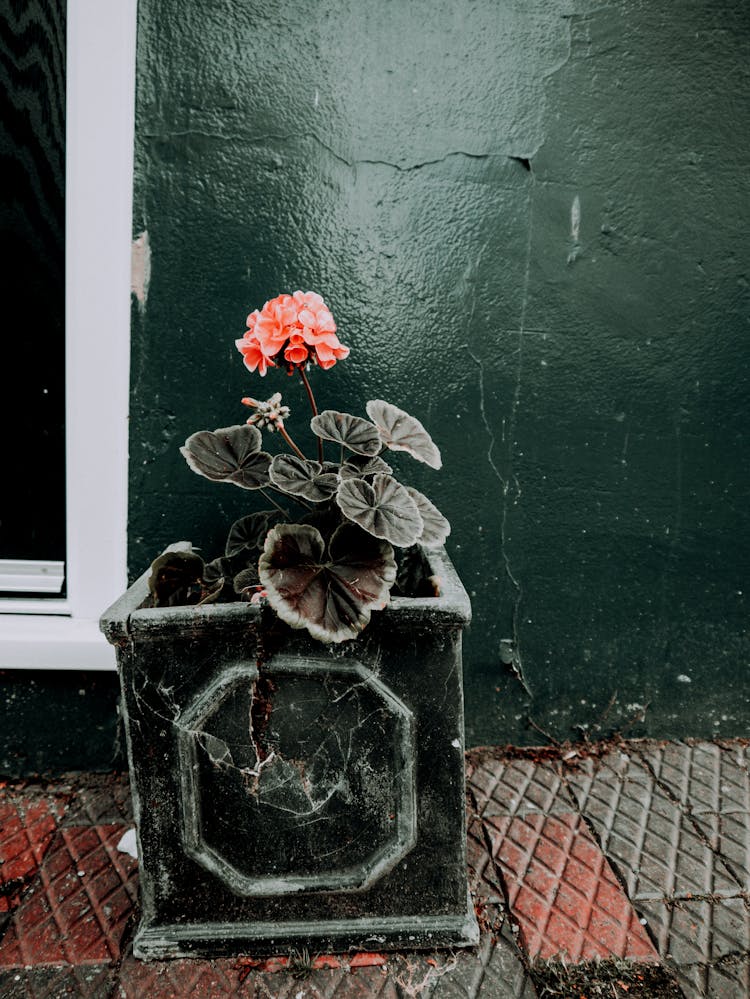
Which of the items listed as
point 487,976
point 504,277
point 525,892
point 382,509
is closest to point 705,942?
point 525,892

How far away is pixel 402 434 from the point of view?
148 centimetres

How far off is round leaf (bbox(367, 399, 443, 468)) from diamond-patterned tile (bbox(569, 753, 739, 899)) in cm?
124

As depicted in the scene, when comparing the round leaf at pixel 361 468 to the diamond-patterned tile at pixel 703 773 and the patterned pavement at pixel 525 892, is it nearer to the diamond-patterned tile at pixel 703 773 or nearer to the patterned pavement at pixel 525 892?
the patterned pavement at pixel 525 892

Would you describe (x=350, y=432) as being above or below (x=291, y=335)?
below

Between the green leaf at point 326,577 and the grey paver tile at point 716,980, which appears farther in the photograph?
the grey paver tile at point 716,980

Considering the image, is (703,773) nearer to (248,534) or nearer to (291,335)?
(248,534)

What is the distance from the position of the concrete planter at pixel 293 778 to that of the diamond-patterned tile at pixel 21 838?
1.51 ft

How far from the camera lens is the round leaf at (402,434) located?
4.69ft

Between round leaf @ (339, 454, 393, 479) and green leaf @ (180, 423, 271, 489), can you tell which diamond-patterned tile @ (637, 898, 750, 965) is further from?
green leaf @ (180, 423, 271, 489)

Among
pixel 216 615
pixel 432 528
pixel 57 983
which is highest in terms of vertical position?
pixel 432 528

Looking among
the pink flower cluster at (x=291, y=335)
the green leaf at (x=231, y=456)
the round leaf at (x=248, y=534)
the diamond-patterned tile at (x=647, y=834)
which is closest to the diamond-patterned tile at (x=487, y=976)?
the diamond-patterned tile at (x=647, y=834)

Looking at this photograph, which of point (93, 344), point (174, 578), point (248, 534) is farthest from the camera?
point (93, 344)

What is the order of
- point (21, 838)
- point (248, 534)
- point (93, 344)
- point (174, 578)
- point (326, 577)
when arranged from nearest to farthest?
point (326, 577)
point (174, 578)
point (248, 534)
point (21, 838)
point (93, 344)

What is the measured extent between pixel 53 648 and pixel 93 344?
37.9 inches
